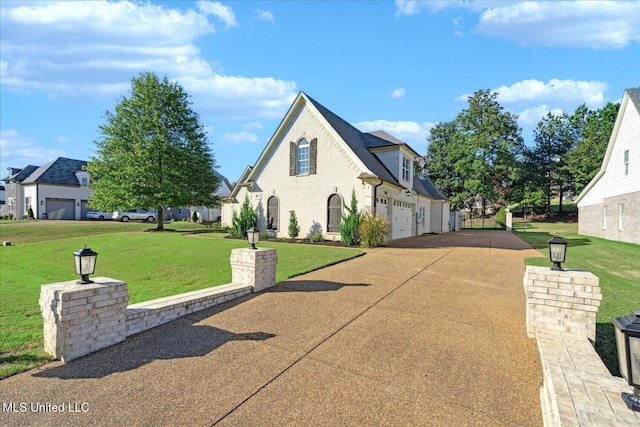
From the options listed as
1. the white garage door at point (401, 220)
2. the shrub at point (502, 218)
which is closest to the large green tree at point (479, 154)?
the shrub at point (502, 218)

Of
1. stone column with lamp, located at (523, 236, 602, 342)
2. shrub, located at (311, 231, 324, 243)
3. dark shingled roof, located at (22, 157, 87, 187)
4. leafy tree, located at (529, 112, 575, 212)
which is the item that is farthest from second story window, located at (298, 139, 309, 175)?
leafy tree, located at (529, 112, 575, 212)

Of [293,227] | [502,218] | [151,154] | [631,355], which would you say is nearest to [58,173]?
[151,154]

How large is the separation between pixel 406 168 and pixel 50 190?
1430 inches

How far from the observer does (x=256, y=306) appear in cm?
593

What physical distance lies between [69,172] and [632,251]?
156ft

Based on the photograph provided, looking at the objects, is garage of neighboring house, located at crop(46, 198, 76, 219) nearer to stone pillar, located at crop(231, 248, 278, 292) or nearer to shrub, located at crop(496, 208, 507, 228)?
stone pillar, located at crop(231, 248, 278, 292)

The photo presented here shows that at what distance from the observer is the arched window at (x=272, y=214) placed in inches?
757

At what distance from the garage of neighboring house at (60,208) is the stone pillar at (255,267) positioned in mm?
37524

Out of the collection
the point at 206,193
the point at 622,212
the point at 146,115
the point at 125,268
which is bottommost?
the point at 125,268

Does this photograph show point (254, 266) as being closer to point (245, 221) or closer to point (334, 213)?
point (334, 213)

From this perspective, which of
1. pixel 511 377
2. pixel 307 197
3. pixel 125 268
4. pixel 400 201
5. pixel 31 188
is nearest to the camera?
pixel 511 377

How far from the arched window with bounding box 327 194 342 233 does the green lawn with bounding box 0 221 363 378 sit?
4.16 m

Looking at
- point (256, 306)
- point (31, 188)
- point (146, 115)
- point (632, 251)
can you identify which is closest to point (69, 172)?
point (31, 188)

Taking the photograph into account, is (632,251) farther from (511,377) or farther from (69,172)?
(69,172)
